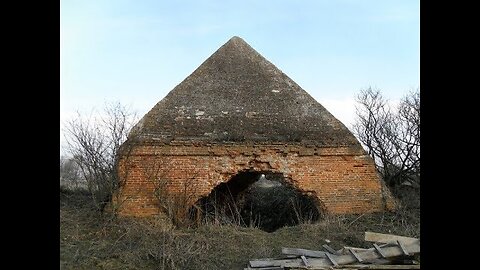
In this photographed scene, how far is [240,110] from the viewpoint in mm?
13070

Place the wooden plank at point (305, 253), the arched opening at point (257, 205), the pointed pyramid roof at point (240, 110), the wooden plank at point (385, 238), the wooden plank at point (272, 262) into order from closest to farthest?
1. the wooden plank at point (272, 262)
2. the wooden plank at point (385, 238)
3. the wooden plank at point (305, 253)
4. the pointed pyramid roof at point (240, 110)
5. the arched opening at point (257, 205)

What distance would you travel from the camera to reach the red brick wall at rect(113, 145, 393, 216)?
456 inches

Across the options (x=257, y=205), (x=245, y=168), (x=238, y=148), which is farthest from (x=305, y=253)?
(x=257, y=205)

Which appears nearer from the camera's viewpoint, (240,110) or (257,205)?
(240,110)

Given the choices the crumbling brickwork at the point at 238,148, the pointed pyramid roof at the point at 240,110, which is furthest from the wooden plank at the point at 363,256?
the pointed pyramid roof at the point at 240,110

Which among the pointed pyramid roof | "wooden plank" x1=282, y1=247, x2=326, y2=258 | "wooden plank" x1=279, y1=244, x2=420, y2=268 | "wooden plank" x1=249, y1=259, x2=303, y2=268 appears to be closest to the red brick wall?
the pointed pyramid roof

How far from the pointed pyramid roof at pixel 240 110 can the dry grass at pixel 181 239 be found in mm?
2314

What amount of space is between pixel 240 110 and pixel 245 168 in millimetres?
1748

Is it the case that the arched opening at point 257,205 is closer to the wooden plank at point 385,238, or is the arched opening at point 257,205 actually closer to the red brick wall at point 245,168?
the red brick wall at point 245,168

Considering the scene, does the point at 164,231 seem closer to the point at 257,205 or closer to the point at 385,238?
the point at 385,238

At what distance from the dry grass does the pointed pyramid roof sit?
2.31m

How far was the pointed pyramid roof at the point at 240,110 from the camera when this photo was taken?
12.3 metres
